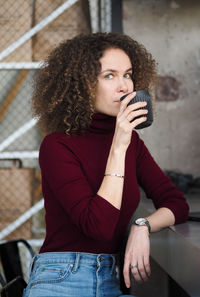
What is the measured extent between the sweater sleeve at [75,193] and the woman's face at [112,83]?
0.17 m

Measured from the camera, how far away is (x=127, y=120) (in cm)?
108

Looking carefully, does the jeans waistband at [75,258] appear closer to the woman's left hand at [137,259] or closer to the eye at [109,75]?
the woman's left hand at [137,259]

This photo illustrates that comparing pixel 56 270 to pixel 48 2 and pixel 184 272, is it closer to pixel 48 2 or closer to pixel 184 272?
pixel 184 272

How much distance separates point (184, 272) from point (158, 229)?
0.16 metres

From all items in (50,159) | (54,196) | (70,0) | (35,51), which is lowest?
(54,196)

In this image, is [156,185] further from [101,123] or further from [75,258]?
[75,258]

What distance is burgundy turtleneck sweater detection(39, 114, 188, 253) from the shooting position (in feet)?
3.40

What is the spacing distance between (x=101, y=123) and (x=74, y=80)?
152 mm

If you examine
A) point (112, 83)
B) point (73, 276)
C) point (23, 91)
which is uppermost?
point (23, 91)

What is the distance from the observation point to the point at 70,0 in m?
3.16

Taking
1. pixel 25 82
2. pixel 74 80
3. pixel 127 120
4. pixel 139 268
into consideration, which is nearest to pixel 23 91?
pixel 25 82

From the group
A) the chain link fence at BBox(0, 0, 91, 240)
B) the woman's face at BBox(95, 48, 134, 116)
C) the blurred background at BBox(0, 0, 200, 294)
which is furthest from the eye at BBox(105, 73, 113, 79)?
the chain link fence at BBox(0, 0, 91, 240)

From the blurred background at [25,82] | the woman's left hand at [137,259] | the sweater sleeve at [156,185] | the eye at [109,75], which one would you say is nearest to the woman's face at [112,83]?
the eye at [109,75]

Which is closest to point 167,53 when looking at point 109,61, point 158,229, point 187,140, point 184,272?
point 187,140
